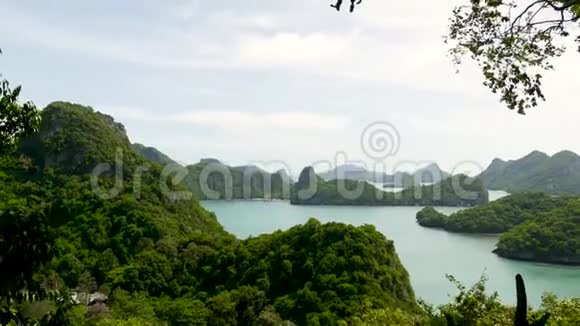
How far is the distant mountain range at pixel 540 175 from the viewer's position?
4692 inches

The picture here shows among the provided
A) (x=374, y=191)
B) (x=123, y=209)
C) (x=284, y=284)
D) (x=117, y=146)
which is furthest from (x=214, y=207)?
(x=284, y=284)

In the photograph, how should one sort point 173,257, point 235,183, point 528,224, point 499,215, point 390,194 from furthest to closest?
point 235,183 < point 390,194 < point 499,215 < point 528,224 < point 173,257

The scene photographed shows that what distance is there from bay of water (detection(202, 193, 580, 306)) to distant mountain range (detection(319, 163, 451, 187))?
134 ft

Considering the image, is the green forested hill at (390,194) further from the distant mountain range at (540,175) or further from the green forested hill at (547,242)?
the green forested hill at (547,242)

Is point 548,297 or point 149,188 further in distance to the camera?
point 149,188

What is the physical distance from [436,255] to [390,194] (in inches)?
2273

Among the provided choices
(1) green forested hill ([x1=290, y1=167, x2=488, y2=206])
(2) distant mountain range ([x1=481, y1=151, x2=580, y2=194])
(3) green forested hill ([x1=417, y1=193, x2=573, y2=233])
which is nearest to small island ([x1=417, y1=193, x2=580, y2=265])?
(3) green forested hill ([x1=417, y1=193, x2=573, y2=233])

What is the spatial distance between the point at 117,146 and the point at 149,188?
589 centimetres

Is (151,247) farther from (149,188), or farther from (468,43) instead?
(468,43)

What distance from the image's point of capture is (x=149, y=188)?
4225cm

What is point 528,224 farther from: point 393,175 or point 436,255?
point 393,175

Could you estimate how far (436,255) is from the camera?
165 feet

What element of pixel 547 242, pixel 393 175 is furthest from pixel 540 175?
pixel 547 242

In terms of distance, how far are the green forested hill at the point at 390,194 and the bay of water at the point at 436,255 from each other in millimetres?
5148
